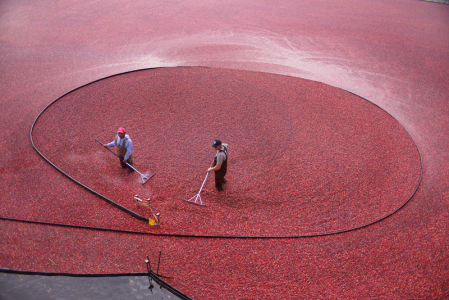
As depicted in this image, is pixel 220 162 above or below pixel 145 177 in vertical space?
above

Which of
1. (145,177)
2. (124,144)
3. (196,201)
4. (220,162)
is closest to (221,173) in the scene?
(220,162)

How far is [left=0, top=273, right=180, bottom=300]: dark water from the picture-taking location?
4812mm

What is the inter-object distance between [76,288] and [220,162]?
3656mm

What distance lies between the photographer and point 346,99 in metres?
10.6

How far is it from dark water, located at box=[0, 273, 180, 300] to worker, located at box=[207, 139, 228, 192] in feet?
8.69

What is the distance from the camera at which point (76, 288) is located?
4.87 m

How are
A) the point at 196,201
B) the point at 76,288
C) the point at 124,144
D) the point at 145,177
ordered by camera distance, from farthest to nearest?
the point at 145,177 < the point at 124,144 < the point at 196,201 < the point at 76,288

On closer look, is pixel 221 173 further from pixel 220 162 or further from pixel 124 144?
pixel 124 144

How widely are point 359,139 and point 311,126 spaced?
1530mm

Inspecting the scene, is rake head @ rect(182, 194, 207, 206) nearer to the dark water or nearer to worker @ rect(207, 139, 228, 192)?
worker @ rect(207, 139, 228, 192)

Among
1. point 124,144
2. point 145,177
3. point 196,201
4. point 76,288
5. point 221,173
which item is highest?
point 124,144

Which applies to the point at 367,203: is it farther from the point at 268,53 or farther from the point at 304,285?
the point at 268,53

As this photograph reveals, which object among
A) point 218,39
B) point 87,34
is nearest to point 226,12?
point 218,39

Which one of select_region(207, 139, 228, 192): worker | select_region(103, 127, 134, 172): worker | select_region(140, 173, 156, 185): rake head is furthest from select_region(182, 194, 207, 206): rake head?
select_region(103, 127, 134, 172): worker
